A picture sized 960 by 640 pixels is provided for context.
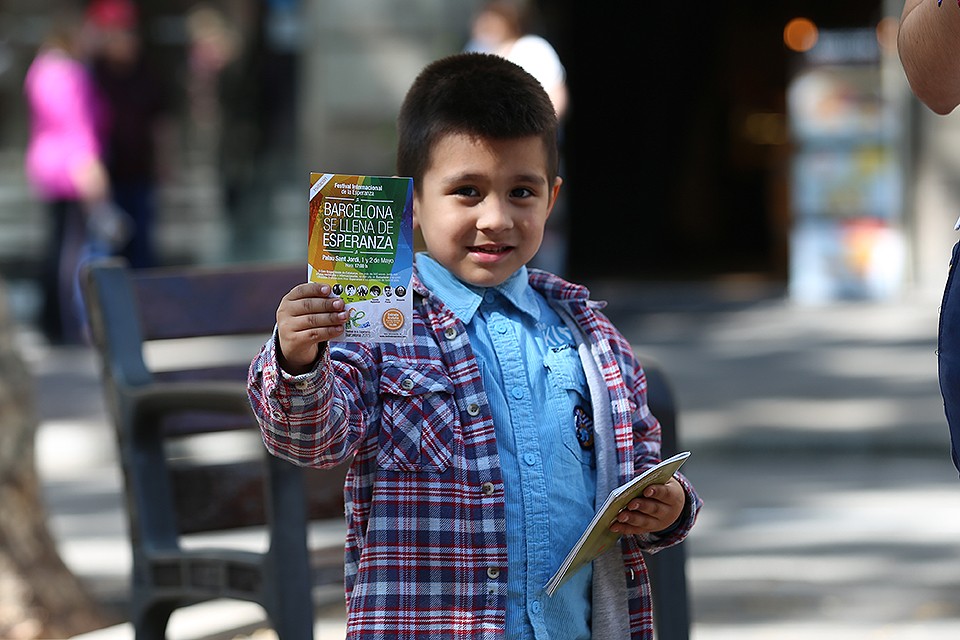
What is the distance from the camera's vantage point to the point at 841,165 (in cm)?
1259

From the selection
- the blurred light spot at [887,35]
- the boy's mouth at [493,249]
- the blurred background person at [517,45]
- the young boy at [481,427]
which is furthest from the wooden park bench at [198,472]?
the blurred light spot at [887,35]

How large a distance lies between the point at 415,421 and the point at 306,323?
0.99 feet

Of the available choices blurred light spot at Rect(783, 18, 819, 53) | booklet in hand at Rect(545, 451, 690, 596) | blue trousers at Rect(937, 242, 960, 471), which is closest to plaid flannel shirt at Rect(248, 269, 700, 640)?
booklet in hand at Rect(545, 451, 690, 596)

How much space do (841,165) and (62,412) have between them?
640 centimetres

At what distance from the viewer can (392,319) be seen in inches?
94.3

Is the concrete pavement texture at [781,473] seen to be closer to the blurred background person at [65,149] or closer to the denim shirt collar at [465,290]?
the blurred background person at [65,149]

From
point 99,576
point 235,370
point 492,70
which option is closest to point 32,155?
point 99,576

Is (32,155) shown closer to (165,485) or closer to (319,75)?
(319,75)

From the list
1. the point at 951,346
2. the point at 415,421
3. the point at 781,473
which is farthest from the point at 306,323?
the point at 781,473

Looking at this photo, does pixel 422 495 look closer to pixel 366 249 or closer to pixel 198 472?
pixel 366 249

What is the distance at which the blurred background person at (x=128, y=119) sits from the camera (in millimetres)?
10867

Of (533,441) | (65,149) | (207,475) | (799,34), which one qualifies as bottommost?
(207,475)

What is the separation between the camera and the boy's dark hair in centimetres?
262

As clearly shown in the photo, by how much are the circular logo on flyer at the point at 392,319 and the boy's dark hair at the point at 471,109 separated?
35 cm
